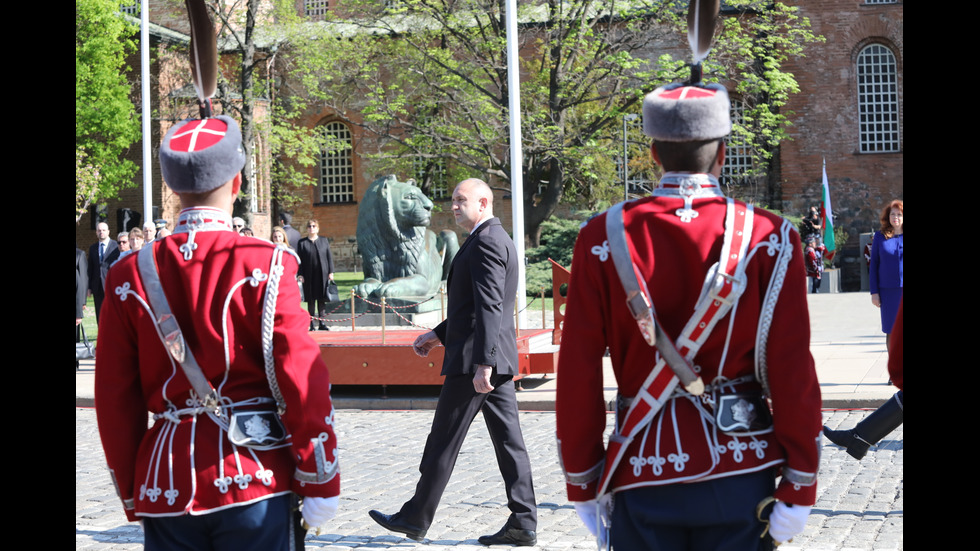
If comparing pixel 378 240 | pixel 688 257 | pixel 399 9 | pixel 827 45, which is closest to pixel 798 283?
pixel 688 257

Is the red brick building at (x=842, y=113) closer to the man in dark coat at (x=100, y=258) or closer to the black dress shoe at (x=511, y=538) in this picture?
the man in dark coat at (x=100, y=258)

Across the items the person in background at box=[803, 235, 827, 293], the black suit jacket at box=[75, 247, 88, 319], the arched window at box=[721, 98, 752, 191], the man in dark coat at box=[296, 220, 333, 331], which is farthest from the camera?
the arched window at box=[721, 98, 752, 191]

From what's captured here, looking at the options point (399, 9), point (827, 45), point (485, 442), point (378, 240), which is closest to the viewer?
point (485, 442)

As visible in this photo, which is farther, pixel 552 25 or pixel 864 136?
pixel 864 136

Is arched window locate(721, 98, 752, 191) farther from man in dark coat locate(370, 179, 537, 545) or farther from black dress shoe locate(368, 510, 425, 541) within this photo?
black dress shoe locate(368, 510, 425, 541)

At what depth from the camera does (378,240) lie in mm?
17750

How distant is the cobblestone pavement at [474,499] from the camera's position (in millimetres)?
6023

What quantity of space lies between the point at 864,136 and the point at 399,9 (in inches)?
734

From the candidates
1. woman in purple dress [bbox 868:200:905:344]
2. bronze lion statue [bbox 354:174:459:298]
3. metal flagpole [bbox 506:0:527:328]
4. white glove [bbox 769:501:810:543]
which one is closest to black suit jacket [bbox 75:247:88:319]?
bronze lion statue [bbox 354:174:459:298]

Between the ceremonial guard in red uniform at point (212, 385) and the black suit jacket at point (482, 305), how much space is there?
250 cm

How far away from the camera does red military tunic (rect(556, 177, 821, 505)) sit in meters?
2.96

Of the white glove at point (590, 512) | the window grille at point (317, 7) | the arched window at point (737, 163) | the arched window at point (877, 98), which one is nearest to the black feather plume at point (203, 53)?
the white glove at point (590, 512)

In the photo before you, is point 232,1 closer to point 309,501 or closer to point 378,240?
point 378,240

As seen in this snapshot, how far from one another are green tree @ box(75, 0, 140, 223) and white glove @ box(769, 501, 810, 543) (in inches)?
1431
